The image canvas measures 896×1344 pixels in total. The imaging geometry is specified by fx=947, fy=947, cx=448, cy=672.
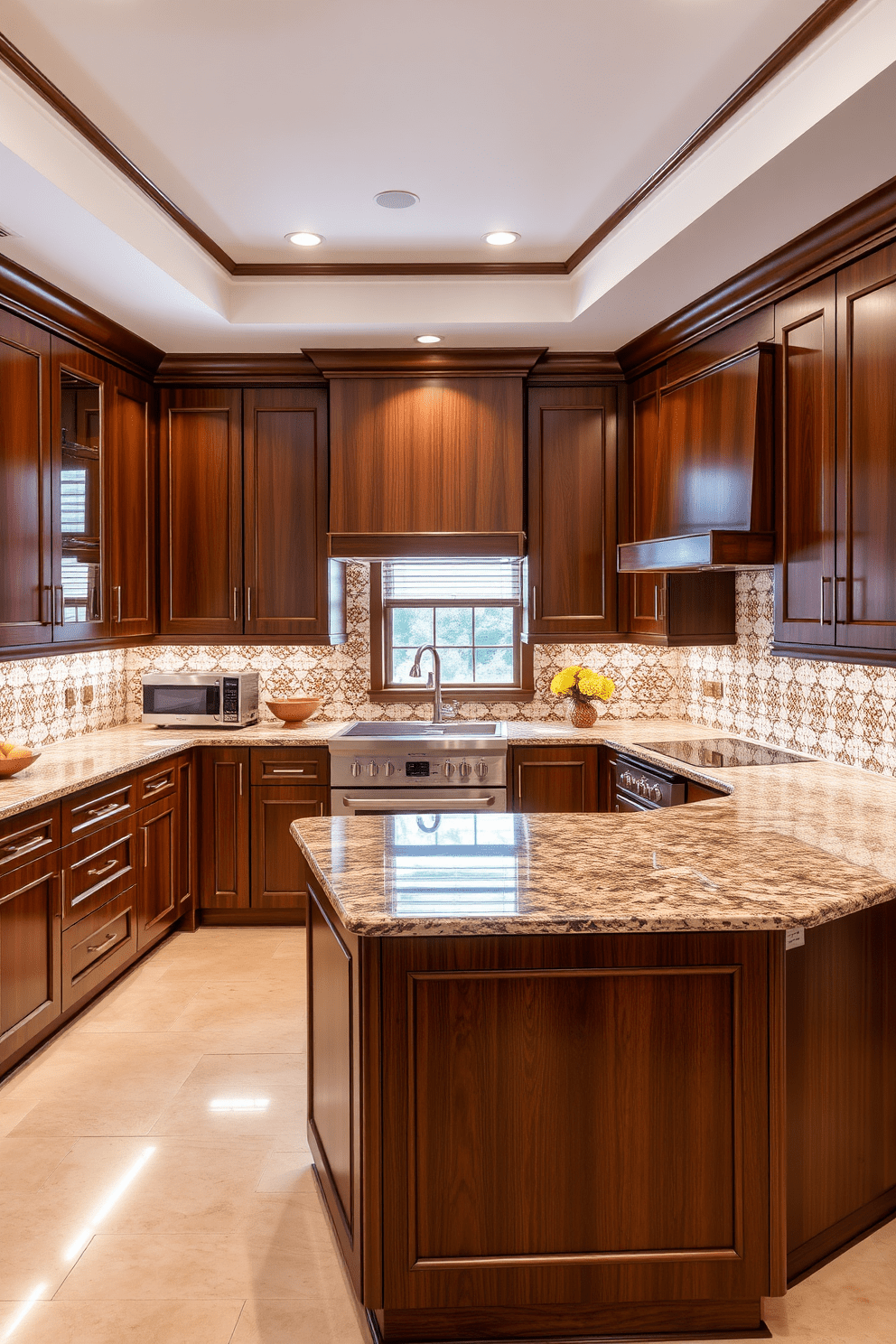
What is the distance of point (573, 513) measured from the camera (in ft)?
15.7

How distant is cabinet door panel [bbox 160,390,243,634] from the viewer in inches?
190

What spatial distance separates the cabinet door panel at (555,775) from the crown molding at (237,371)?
218 cm

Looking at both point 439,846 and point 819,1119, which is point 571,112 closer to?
point 439,846

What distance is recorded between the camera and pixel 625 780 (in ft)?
13.6

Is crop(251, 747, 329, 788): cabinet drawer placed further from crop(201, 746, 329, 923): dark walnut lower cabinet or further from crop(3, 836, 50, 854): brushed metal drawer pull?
crop(3, 836, 50, 854): brushed metal drawer pull

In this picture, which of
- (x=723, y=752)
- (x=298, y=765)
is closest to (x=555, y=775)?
(x=723, y=752)

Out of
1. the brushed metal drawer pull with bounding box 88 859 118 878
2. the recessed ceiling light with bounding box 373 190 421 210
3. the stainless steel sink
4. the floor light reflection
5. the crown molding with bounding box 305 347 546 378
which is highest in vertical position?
the recessed ceiling light with bounding box 373 190 421 210

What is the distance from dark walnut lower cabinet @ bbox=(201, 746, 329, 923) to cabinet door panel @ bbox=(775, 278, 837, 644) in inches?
90.0

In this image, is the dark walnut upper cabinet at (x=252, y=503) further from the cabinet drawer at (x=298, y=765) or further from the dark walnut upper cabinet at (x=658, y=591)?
the dark walnut upper cabinet at (x=658, y=591)

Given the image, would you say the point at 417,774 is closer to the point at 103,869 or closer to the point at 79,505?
the point at 103,869

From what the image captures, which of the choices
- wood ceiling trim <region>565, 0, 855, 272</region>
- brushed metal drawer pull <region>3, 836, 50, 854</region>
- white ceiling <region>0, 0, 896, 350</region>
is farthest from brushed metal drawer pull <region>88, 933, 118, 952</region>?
wood ceiling trim <region>565, 0, 855, 272</region>

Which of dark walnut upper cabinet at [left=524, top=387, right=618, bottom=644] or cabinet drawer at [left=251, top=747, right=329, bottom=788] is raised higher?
dark walnut upper cabinet at [left=524, top=387, right=618, bottom=644]

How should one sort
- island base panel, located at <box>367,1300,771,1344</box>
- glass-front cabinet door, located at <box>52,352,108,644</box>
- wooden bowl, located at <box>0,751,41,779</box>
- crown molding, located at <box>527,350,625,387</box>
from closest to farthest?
island base panel, located at <box>367,1300,771,1344</box>
wooden bowl, located at <box>0,751,41,779</box>
glass-front cabinet door, located at <box>52,352,108,644</box>
crown molding, located at <box>527,350,625,387</box>

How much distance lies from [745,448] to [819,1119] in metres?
2.28
